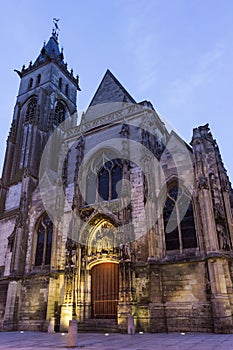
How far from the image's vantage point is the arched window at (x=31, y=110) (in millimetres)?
23028

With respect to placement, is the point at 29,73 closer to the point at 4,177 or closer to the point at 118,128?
the point at 4,177

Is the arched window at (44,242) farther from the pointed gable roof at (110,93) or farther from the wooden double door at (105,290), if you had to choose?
the pointed gable roof at (110,93)

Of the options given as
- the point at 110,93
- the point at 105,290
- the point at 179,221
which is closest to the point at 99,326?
the point at 105,290

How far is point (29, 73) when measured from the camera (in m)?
27.0

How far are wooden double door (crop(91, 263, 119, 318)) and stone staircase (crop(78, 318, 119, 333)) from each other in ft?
1.68

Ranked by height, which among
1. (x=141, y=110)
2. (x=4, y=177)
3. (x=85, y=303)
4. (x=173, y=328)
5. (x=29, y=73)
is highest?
(x=29, y=73)

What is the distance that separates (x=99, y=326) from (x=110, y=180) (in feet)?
21.9

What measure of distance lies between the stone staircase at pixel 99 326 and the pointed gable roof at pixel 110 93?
11831mm

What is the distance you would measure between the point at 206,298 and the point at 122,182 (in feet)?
19.7

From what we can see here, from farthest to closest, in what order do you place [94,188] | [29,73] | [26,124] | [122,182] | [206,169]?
[29,73] < [26,124] < [94,188] < [122,182] < [206,169]

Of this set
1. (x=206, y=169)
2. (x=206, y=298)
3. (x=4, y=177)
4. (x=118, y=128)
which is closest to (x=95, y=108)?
(x=118, y=128)

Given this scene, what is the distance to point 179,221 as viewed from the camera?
12.1 metres

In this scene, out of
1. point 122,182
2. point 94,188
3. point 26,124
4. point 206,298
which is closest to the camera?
point 206,298

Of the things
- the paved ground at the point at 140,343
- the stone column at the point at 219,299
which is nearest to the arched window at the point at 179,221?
the stone column at the point at 219,299
